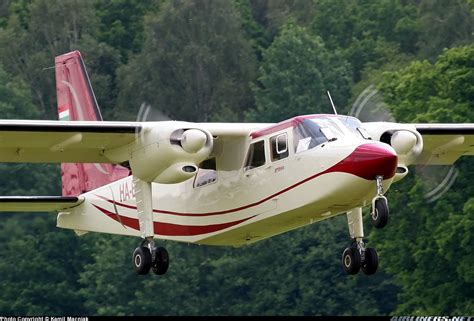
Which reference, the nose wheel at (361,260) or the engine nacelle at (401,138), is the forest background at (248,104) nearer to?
the engine nacelle at (401,138)

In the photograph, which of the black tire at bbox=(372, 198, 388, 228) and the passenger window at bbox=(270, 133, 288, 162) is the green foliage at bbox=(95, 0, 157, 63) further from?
the black tire at bbox=(372, 198, 388, 228)

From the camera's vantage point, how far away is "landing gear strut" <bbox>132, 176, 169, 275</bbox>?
105 ft

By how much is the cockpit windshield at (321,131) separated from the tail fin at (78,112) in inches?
223

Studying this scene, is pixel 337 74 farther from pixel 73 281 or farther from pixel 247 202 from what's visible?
pixel 247 202

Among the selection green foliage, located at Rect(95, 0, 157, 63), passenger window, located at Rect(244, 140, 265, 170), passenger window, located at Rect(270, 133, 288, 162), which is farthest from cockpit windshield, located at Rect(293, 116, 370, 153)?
green foliage, located at Rect(95, 0, 157, 63)

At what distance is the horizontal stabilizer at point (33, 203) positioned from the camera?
33656mm

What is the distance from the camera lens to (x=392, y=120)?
33969 millimetres

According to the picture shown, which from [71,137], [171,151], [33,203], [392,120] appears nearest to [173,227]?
[171,151]

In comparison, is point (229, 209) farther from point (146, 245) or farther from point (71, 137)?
point (71, 137)

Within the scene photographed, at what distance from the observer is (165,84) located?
71.4 metres

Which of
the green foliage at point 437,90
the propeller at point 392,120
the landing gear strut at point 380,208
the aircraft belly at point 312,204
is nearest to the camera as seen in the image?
the landing gear strut at point 380,208

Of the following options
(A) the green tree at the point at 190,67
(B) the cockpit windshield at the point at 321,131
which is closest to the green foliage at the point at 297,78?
(A) the green tree at the point at 190,67

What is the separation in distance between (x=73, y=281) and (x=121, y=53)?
23337 millimetres

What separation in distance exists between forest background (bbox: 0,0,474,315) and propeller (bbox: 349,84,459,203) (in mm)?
372
